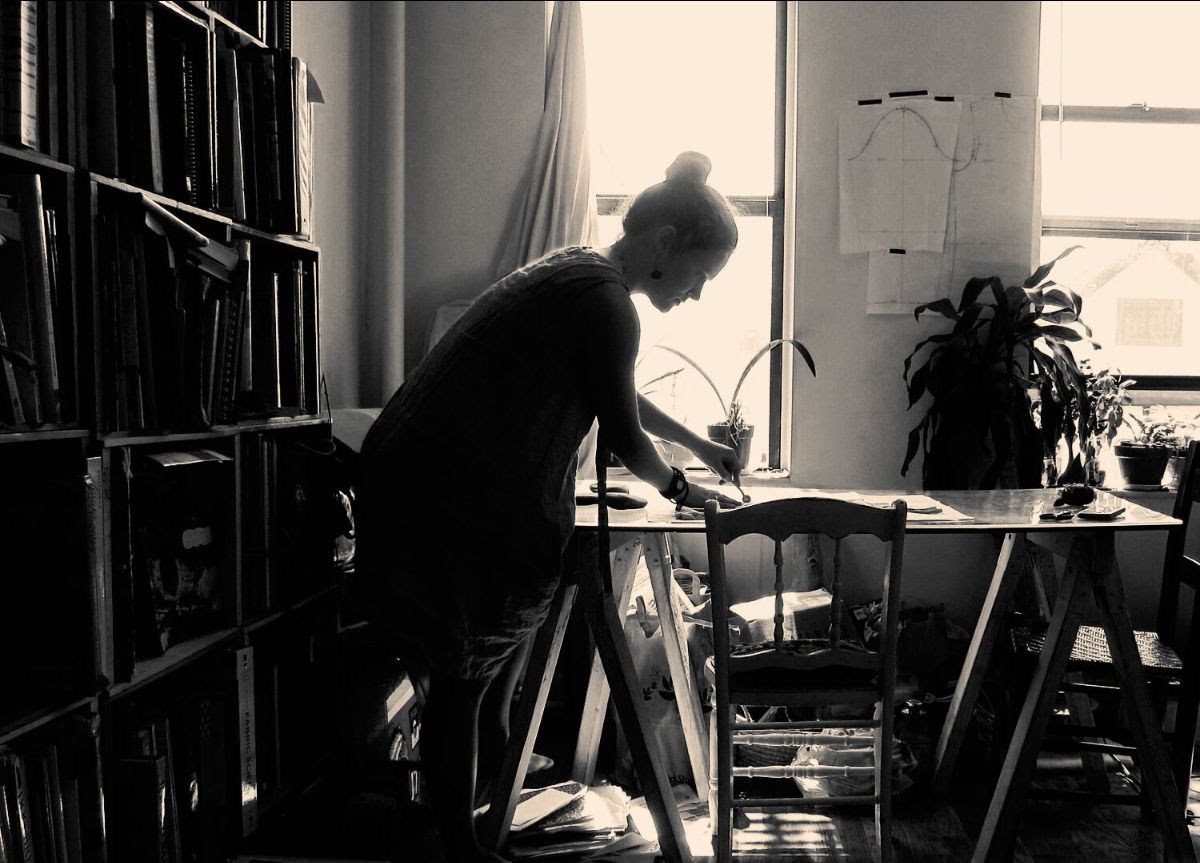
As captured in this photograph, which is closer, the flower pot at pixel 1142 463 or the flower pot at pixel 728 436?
the flower pot at pixel 728 436

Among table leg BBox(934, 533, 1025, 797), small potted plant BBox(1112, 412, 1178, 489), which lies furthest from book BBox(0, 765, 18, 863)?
small potted plant BBox(1112, 412, 1178, 489)

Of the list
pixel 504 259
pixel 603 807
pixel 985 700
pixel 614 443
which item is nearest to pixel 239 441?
pixel 614 443

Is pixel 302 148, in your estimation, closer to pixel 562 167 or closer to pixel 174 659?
pixel 174 659

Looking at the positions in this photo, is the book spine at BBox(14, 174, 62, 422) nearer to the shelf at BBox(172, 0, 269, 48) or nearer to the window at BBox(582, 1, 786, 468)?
the shelf at BBox(172, 0, 269, 48)

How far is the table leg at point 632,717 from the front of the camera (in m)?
2.02

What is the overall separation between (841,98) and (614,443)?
2047 mm

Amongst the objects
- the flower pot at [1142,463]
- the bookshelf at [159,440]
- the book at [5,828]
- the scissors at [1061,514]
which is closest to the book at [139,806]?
the bookshelf at [159,440]

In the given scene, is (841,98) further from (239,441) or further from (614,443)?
(239,441)

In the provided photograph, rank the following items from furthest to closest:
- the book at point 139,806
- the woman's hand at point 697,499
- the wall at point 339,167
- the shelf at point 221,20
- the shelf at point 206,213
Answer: the wall at point 339,167
the woman's hand at point 697,499
the shelf at point 221,20
the book at point 139,806
the shelf at point 206,213

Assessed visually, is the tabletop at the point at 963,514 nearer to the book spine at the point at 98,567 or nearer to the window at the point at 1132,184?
the book spine at the point at 98,567

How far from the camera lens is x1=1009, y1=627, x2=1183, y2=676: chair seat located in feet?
7.36

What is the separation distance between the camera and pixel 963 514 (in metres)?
2.16

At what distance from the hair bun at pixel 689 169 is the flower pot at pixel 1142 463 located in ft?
7.10

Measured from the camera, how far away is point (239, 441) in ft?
6.27
